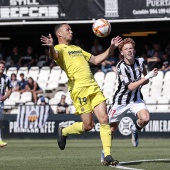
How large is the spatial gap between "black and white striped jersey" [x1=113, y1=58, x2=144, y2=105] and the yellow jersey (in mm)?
1377

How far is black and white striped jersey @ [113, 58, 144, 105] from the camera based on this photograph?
11.8 meters

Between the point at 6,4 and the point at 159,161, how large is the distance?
14.2m

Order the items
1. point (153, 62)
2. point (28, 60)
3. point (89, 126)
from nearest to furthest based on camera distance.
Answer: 1. point (89, 126)
2. point (153, 62)
3. point (28, 60)

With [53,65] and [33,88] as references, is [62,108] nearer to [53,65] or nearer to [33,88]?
[33,88]

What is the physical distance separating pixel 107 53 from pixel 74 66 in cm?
59

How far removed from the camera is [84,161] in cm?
1108

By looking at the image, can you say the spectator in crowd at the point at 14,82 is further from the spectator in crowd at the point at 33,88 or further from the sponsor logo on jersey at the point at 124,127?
the sponsor logo on jersey at the point at 124,127

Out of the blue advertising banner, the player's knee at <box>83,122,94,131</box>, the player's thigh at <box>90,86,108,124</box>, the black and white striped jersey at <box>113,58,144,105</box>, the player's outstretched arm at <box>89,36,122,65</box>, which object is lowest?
the blue advertising banner

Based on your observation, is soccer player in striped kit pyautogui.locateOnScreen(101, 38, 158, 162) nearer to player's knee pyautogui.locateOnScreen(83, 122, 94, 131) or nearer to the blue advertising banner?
player's knee pyautogui.locateOnScreen(83, 122, 94, 131)

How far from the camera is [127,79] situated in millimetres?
11695

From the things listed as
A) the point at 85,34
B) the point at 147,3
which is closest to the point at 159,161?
the point at 147,3

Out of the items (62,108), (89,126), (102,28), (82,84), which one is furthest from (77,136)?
(82,84)

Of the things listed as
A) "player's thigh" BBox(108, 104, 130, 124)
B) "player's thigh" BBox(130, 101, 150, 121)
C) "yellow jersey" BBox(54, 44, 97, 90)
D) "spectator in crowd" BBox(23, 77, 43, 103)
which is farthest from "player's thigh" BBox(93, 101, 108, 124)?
"spectator in crowd" BBox(23, 77, 43, 103)

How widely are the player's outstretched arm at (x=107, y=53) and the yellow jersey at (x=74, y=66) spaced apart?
19 cm
